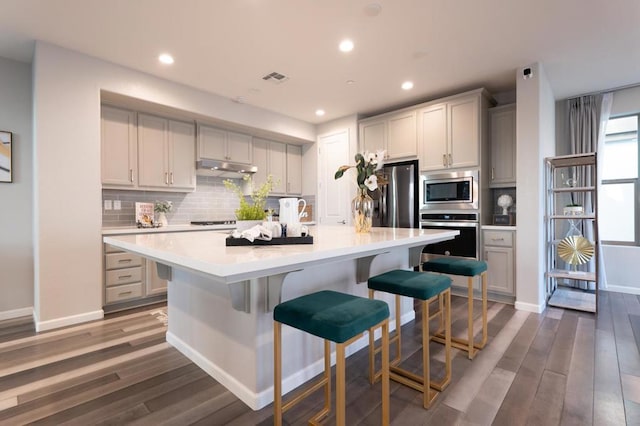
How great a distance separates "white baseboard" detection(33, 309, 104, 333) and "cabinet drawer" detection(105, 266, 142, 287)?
0.31 metres

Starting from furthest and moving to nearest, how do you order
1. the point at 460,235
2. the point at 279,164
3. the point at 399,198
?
the point at 279,164 < the point at 399,198 < the point at 460,235

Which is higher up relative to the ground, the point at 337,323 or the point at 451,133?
A: the point at 451,133

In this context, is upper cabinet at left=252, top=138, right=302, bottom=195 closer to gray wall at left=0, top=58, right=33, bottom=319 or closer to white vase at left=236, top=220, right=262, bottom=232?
gray wall at left=0, top=58, right=33, bottom=319

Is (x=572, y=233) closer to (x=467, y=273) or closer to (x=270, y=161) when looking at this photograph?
(x=467, y=273)

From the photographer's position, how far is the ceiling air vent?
3.51 metres

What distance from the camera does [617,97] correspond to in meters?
3.93

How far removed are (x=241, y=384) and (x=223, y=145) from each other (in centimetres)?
343

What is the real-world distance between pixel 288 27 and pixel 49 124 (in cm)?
233

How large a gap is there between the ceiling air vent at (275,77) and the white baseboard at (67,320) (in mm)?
3008

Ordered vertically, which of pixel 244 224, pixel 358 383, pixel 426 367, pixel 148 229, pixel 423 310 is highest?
pixel 244 224

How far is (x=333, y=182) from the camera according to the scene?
17.0 ft

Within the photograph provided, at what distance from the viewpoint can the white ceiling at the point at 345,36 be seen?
2350mm

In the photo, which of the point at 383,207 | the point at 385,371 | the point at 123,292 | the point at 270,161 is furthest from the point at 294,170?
the point at 385,371

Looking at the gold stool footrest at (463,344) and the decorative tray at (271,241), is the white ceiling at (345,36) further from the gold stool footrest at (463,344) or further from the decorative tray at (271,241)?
A: the gold stool footrest at (463,344)
